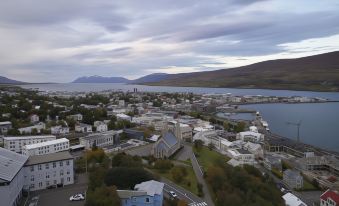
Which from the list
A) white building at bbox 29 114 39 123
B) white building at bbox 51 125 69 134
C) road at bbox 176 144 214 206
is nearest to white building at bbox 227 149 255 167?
road at bbox 176 144 214 206

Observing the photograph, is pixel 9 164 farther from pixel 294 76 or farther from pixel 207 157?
pixel 294 76

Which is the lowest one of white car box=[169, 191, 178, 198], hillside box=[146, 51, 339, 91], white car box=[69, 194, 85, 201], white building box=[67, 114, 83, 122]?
white car box=[169, 191, 178, 198]

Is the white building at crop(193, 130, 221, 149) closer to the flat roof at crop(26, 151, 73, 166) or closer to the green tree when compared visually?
the green tree

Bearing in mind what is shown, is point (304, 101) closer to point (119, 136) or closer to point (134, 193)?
point (119, 136)

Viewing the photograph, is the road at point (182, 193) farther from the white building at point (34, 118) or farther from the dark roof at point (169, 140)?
the white building at point (34, 118)

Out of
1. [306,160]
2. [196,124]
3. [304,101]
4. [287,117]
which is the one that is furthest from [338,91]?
[306,160]

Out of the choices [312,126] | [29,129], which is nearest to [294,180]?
[29,129]
